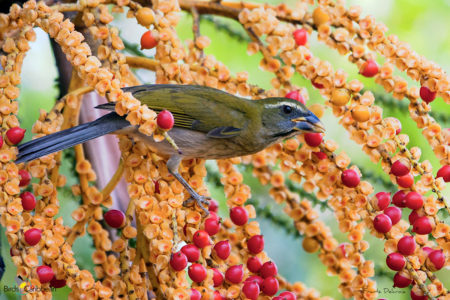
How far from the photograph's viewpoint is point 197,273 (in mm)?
1094

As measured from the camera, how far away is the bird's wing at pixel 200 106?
1373 millimetres

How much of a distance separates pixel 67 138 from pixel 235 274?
42cm

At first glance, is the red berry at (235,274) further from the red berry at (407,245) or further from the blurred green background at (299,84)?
the blurred green background at (299,84)

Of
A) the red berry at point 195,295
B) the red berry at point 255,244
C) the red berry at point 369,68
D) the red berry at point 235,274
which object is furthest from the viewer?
the red berry at point 369,68

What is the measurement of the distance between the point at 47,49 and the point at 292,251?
950mm

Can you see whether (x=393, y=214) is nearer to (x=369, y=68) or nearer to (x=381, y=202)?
(x=381, y=202)

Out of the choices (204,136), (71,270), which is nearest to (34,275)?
(71,270)

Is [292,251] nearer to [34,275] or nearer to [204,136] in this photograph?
[204,136]

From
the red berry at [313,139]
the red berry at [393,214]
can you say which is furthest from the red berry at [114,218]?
the red berry at [393,214]

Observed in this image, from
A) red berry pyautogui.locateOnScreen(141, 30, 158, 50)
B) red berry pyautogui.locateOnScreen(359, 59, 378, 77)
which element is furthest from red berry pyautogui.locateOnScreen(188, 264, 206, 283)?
red berry pyautogui.locateOnScreen(359, 59, 378, 77)

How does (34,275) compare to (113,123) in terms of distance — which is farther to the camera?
(113,123)

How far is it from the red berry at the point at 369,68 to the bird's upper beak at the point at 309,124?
0.48 feet

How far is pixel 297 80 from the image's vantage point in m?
2.07

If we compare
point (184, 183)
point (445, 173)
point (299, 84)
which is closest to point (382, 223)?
point (445, 173)
